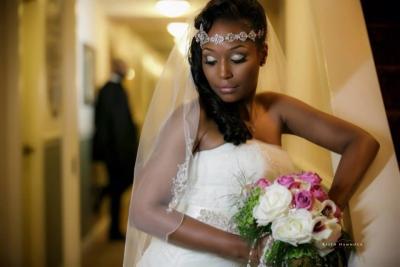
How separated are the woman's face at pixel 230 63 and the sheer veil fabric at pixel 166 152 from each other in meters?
0.10

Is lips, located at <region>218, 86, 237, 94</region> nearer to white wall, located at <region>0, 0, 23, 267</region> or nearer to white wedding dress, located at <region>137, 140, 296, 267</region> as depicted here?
white wedding dress, located at <region>137, 140, 296, 267</region>

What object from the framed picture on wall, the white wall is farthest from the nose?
the framed picture on wall

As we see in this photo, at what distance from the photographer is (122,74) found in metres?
4.32

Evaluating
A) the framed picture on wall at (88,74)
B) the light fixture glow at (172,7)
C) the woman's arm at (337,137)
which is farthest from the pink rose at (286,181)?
the light fixture glow at (172,7)

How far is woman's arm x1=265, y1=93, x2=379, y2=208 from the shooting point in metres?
1.21

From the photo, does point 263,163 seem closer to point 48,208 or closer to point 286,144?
point 286,144

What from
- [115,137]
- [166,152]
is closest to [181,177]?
[166,152]

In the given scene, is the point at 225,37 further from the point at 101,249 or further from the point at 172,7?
the point at 172,7

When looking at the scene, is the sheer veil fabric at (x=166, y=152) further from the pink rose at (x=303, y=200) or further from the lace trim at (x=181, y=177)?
the pink rose at (x=303, y=200)

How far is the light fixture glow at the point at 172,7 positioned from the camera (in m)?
4.30

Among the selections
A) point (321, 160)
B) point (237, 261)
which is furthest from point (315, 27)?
point (237, 261)

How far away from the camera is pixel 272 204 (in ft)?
3.22

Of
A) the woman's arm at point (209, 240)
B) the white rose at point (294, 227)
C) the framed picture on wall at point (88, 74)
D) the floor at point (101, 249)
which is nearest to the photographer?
the white rose at point (294, 227)

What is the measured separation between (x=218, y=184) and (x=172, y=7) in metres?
3.55
